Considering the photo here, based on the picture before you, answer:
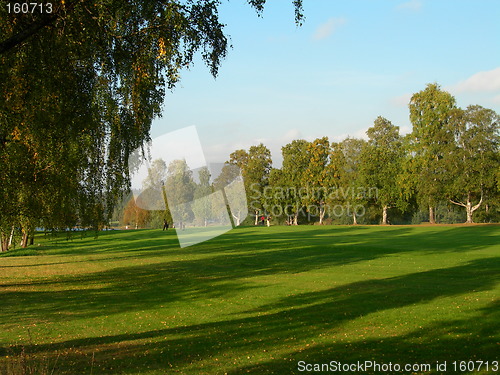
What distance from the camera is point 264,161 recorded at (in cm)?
10244

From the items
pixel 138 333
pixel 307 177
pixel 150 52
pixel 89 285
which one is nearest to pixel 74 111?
pixel 150 52

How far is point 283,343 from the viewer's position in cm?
1017

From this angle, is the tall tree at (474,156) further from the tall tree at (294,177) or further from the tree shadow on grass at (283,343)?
the tree shadow on grass at (283,343)

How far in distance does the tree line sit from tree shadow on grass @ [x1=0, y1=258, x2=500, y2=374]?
58.6 meters

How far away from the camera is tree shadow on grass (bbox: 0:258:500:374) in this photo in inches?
350

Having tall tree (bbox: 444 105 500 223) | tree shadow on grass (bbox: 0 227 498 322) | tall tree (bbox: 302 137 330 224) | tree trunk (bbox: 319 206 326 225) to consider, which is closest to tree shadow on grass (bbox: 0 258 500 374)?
tree shadow on grass (bbox: 0 227 498 322)

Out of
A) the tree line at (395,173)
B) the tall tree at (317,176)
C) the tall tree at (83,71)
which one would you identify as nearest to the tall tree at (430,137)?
the tree line at (395,173)

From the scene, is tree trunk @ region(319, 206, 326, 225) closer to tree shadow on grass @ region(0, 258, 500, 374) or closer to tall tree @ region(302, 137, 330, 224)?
tall tree @ region(302, 137, 330, 224)

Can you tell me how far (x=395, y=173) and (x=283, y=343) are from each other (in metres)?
73.3

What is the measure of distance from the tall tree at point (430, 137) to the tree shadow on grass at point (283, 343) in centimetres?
5835

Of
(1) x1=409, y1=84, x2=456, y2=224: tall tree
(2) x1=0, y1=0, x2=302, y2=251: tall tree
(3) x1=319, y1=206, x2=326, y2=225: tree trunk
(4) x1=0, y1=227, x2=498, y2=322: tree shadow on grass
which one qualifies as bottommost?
(4) x1=0, y1=227, x2=498, y2=322: tree shadow on grass

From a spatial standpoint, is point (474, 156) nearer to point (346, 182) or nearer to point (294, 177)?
point (346, 182)

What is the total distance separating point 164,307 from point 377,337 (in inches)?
266

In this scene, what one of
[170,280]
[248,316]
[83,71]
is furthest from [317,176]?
[83,71]
